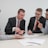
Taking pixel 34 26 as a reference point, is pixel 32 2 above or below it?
above

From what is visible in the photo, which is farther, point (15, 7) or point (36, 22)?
point (15, 7)

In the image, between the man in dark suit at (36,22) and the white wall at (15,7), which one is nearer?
the man in dark suit at (36,22)

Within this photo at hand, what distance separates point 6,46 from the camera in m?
1.72

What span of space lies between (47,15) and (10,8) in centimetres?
73

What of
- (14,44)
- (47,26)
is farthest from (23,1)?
(14,44)

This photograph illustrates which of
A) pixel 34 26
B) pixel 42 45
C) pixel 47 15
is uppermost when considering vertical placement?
pixel 47 15

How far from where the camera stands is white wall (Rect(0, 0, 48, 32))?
113 inches

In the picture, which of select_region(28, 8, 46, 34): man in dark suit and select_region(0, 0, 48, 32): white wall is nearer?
select_region(28, 8, 46, 34): man in dark suit

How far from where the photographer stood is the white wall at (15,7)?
113 inches

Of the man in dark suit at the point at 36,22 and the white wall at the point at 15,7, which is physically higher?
the white wall at the point at 15,7

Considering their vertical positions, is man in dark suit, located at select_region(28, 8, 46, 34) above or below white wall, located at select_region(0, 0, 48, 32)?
below

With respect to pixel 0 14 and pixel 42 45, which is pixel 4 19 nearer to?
pixel 0 14

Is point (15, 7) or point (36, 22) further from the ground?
point (15, 7)

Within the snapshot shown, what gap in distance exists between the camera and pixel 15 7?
2926 millimetres
